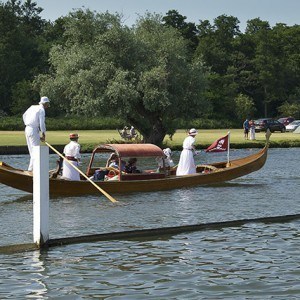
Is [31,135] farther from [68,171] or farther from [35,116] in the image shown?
[68,171]

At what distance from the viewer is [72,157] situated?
2341 cm

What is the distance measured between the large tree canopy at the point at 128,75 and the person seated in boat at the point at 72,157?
23577 mm

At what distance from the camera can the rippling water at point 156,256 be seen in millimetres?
11484

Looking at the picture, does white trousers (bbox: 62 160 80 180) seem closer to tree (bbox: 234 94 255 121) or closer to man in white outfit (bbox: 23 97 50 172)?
man in white outfit (bbox: 23 97 50 172)

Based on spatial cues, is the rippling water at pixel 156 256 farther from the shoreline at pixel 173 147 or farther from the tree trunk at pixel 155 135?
the tree trunk at pixel 155 135

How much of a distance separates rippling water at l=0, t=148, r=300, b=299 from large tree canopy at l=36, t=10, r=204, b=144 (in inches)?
1028

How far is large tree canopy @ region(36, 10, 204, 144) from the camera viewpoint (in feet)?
157

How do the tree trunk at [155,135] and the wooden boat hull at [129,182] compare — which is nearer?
the wooden boat hull at [129,182]

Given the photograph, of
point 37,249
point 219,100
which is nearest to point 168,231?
point 37,249

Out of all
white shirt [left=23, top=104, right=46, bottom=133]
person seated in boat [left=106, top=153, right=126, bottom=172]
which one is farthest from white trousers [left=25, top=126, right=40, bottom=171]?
person seated in boat [left=106, top=153, right=126, bottom=172]

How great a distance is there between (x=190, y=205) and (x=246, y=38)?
3795 inches

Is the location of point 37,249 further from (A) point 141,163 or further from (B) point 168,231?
(A) point 141,163

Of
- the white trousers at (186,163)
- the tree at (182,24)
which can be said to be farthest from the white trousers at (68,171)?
the tree at (182,24)

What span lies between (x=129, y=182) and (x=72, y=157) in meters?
1.81
